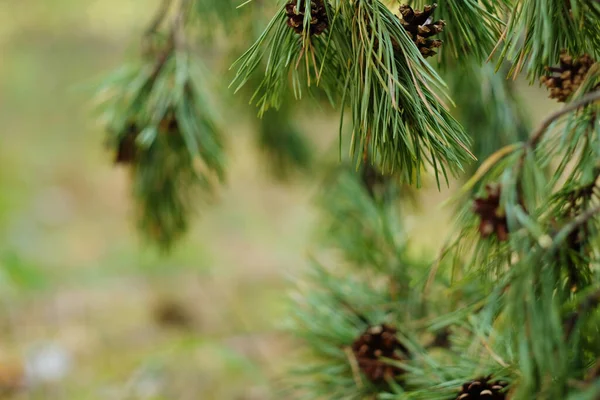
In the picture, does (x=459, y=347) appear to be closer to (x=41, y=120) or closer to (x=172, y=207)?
(x=172, y=207)

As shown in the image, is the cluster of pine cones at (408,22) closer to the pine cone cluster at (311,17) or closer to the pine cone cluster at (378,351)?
A: the pine cone cluster at (311,17)

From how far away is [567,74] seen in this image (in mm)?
355

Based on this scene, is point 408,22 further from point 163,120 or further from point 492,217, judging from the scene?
point 163,120

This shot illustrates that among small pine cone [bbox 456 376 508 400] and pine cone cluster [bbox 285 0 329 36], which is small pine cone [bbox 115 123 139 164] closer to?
pine cone cluster [bbox 285 0 329 36]

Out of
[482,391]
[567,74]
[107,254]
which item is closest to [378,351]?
[482,391]

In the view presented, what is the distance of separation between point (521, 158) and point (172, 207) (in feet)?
1.37

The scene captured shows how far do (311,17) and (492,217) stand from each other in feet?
0.51

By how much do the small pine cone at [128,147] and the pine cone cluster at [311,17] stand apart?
0.90 feet

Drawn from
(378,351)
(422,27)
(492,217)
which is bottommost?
(378,351)

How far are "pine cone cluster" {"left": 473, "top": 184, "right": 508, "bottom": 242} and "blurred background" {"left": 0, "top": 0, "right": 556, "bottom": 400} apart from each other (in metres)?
0.33

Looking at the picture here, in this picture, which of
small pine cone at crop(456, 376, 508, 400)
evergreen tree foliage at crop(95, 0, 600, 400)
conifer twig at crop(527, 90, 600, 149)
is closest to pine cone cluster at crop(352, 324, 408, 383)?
evergreen tree foliage at crop(95, 0, 600, 400)

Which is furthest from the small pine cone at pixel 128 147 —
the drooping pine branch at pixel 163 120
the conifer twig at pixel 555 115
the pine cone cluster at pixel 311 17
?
the conifer twig at pixel 555 115

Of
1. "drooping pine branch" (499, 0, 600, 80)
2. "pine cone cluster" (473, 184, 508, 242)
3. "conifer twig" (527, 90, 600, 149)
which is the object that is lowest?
"pine cone cluster" (473, 184, 508, 242)

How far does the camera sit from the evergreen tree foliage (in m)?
0.29
